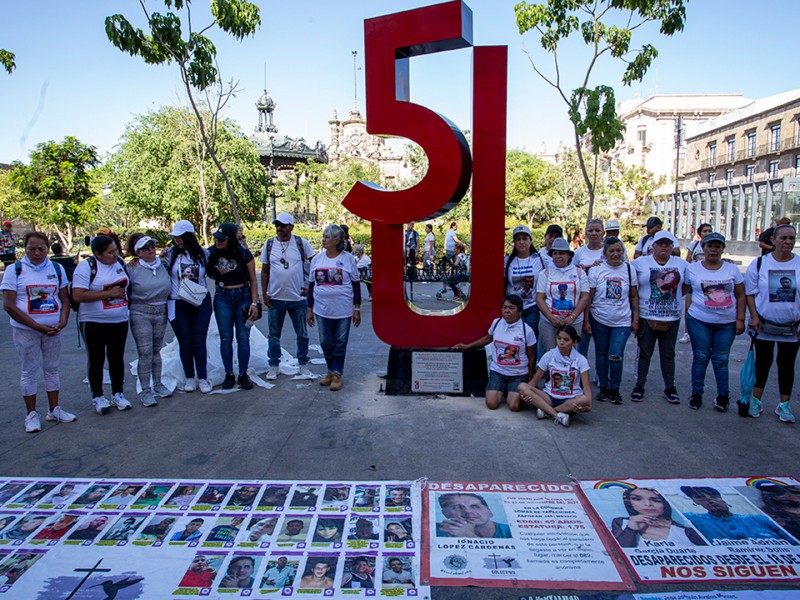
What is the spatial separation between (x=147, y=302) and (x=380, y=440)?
264cm

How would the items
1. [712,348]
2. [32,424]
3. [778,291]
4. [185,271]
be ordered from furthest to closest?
[185,271] → [712,348] → [778,291] → [32,424]

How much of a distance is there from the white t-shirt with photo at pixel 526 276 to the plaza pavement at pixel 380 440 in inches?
46.1

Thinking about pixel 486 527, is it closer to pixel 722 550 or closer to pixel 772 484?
pixel 722 550

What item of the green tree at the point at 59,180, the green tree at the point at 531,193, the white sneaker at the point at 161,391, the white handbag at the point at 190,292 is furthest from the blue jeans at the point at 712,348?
the green tree at the point at 531,193

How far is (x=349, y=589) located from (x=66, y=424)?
3.50 m

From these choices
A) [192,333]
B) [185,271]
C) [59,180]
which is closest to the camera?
[185,271]

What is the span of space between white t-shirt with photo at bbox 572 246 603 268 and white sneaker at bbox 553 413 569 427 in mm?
1574

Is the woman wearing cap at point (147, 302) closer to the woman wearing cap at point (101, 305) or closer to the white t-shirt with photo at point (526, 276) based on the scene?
the woman wearing cap at point (101, 305)

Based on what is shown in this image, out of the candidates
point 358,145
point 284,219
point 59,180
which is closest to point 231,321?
point 284,219

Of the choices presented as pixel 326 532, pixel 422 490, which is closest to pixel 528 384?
pixel 422 490

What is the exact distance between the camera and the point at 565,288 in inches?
199

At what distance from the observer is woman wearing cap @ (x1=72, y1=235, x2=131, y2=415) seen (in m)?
4.73

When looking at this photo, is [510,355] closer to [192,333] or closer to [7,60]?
[192,333]

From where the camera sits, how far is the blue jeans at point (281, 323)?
19.3 feet
